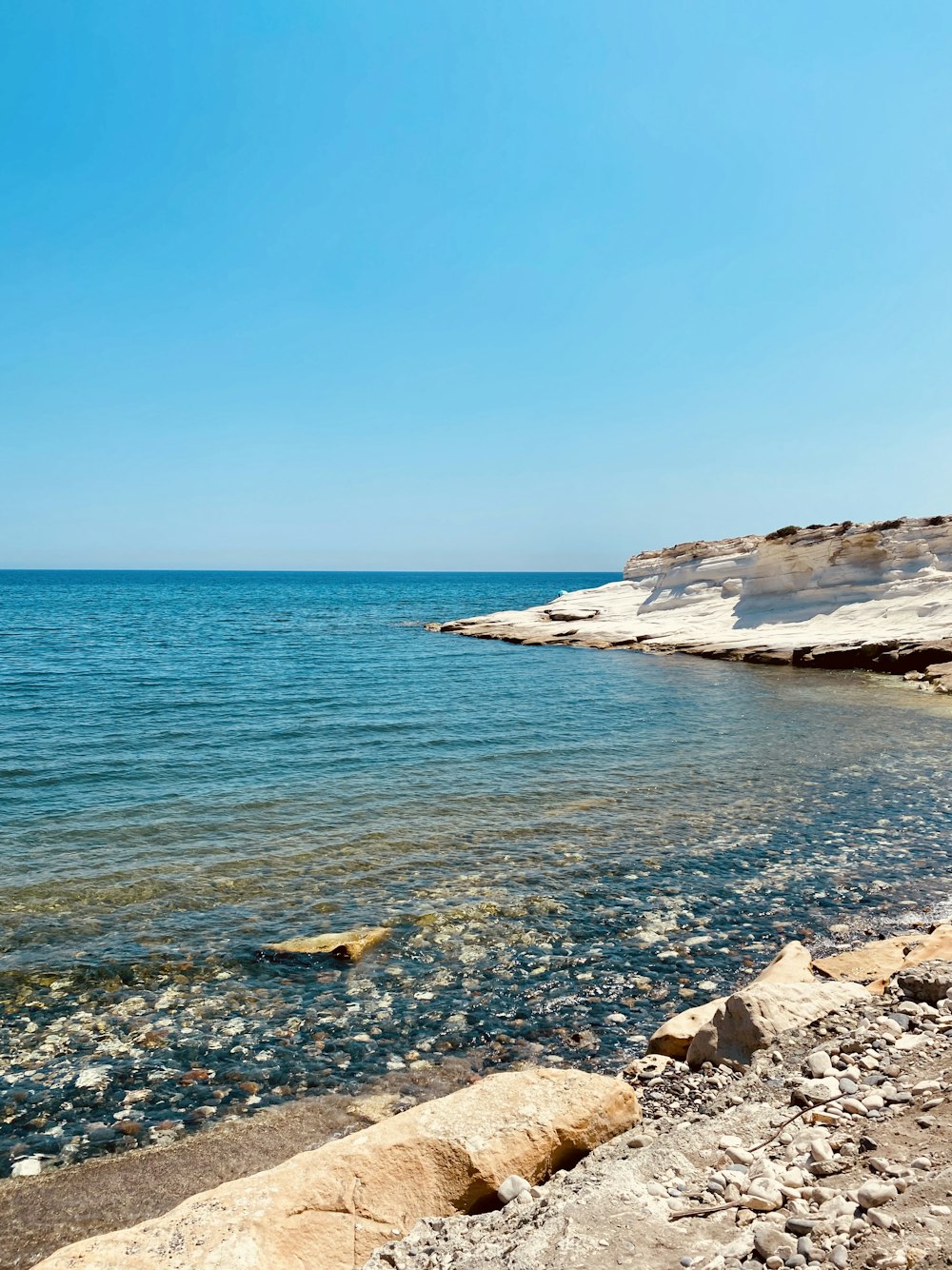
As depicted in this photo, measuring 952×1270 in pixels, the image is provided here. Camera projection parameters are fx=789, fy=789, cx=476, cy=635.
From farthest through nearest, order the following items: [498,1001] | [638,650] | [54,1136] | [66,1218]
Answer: [638,650], [498,1001], [54,1136], [66,1218]

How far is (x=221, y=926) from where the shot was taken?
37.9 feet

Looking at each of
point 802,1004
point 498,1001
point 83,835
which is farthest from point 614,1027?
point 83,835

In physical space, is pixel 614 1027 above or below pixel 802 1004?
below

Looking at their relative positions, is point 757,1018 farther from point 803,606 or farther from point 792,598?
point 792,598

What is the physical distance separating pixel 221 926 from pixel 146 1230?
6.73 meters

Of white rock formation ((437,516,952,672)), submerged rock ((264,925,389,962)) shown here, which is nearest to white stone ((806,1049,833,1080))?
submerged rock ((264,925,389,962))

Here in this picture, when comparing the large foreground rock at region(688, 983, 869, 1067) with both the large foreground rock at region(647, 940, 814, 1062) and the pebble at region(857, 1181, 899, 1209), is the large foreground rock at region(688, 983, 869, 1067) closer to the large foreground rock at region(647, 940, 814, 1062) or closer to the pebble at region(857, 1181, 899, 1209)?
the large foreground rock at region(647, 940, 814, 1062)

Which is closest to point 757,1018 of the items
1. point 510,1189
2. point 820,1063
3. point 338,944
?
point 820,1063

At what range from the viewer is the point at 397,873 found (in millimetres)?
13695

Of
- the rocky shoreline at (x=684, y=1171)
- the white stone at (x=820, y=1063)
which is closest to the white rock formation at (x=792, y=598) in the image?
the rocky shoreline at (x=684, y=1171)

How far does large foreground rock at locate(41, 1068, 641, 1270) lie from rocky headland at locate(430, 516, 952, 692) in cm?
3455

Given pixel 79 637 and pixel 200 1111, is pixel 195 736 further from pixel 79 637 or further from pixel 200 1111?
pixel 79 637

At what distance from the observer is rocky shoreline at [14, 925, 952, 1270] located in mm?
4445

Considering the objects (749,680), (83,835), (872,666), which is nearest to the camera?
(83,835)
